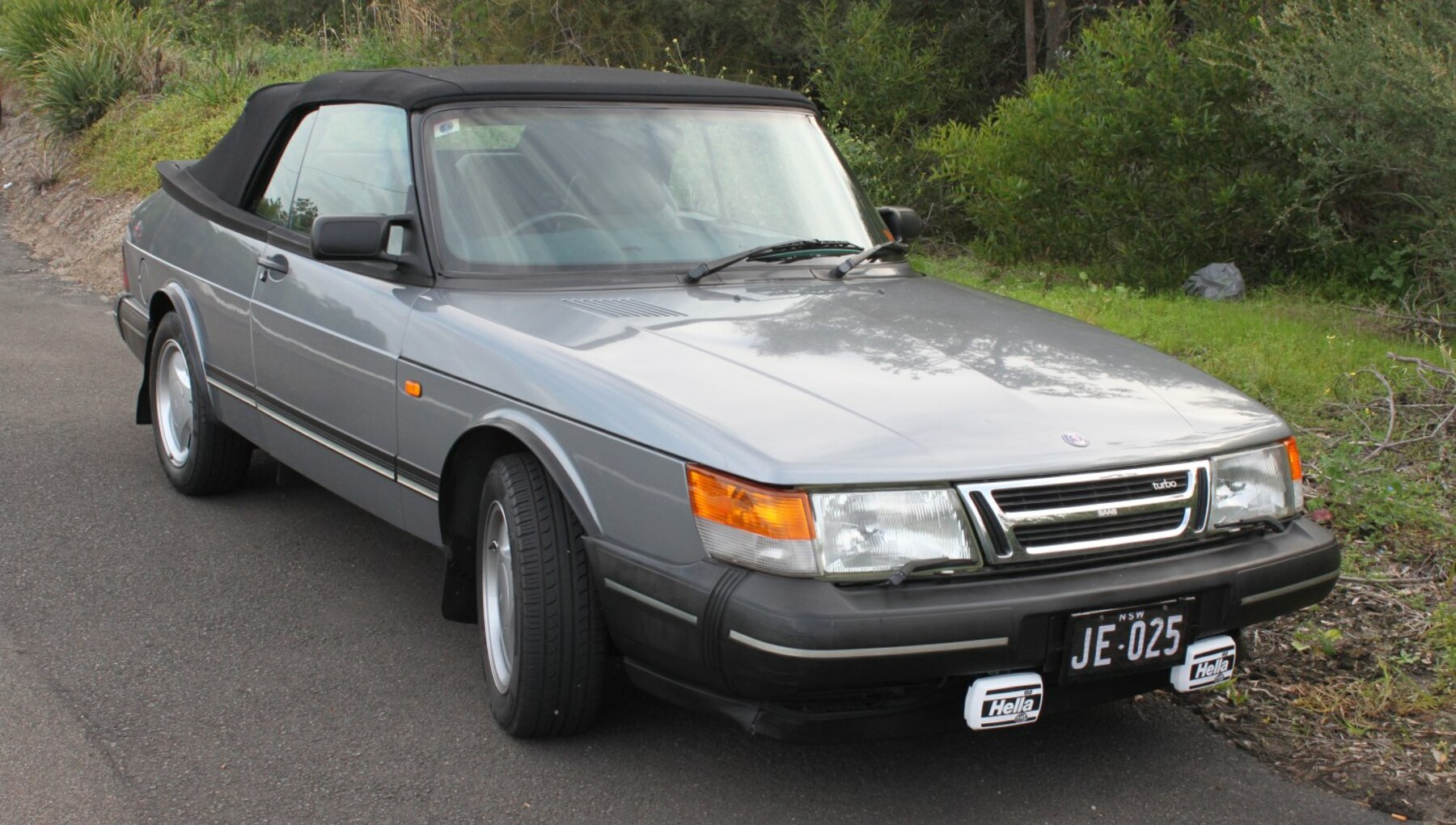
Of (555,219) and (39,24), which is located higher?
(555,219)

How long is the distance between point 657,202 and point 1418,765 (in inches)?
103

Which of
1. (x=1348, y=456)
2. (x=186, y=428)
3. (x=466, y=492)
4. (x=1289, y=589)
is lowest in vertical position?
(x=186, y=428)

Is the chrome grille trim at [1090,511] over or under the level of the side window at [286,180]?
under

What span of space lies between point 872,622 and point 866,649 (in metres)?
0.06

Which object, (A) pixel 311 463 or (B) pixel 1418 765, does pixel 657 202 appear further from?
(B) pixel 1418 765

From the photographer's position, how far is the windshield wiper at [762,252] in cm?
425

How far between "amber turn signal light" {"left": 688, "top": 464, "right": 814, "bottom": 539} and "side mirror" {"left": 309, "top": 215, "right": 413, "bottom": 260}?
1.54m

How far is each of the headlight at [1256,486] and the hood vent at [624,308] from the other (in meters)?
1.45

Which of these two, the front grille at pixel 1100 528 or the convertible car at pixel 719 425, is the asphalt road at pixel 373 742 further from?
the front grille at pixel 1100 528

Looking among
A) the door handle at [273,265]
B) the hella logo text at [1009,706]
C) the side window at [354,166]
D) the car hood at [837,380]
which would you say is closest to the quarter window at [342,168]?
the side window at [354,166]

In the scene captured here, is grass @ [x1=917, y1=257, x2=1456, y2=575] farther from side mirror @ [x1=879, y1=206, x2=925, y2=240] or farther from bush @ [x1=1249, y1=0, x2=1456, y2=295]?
side mirror @ [x1=879, y1=206, x2=925, y2=240]

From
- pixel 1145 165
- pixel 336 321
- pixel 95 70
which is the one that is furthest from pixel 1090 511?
pixel 95 70

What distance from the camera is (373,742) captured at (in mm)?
3680

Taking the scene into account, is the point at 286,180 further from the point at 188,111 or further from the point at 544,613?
the point at 188,111
